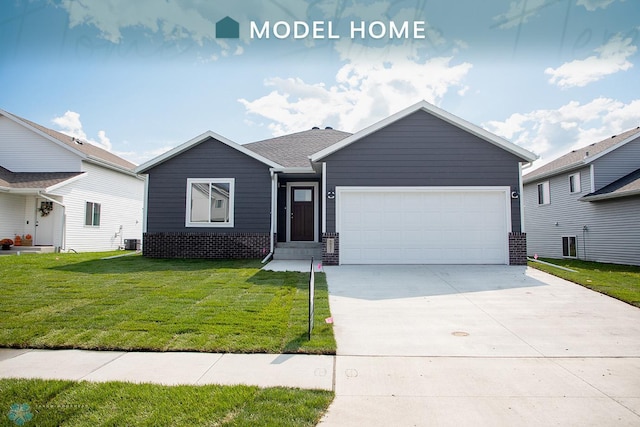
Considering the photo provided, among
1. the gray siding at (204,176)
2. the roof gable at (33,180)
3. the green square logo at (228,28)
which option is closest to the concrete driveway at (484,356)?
the green square logo at (228,28)

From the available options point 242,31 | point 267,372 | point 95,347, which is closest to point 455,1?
point 242,31

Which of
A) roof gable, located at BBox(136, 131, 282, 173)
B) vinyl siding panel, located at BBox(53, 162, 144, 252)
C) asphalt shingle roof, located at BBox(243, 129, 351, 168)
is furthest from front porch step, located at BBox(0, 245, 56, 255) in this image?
asphalt shingle roof, located at BBox(243, 129, 351, 168)

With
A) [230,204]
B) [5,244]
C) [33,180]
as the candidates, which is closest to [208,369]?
[230,204]

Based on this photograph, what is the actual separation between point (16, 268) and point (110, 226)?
9.50 m

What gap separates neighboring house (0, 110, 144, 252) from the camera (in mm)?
15852

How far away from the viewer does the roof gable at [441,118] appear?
445 inches

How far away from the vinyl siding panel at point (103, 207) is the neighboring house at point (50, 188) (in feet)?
0.14

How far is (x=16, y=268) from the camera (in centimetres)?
1030

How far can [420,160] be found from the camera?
458 inches

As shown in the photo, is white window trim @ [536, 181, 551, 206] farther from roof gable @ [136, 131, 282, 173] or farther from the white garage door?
roof gable @ [136, 131, 282, 173]

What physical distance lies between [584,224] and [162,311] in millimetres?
17701

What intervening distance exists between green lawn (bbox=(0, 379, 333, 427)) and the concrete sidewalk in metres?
0.21

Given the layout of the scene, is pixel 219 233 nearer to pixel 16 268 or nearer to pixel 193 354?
pixel 16 268

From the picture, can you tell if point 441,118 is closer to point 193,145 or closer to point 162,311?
point 193,145
